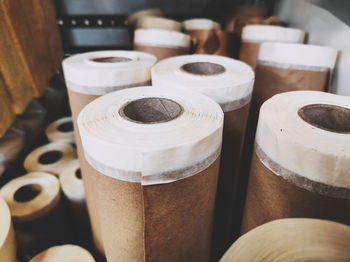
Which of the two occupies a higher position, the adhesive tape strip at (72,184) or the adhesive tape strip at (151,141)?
the adhesive tape strip at (151,141)

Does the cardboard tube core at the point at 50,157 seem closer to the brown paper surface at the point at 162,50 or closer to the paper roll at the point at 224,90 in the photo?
the brown paper surface at the point at 162,50

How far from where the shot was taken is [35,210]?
1438 mm

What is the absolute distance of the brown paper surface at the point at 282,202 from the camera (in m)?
0.78

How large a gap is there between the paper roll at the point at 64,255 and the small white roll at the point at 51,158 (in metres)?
0.67

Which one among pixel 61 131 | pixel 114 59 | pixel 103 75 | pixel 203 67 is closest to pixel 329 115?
pixel 203 67

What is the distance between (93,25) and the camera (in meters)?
2.61

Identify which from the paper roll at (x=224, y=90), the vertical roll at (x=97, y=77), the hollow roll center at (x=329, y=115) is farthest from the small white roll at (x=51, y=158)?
the hollow roll center at (x=329, y=115)

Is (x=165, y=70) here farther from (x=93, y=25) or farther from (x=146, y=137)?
(x=93, y=25)

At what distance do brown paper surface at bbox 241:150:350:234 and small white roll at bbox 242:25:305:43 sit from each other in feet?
3.67

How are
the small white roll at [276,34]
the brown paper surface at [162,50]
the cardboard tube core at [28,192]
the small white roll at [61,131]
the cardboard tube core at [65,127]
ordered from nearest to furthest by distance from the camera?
the cardboard tube core at [28,192]
the small white roll at [276,34]
the brown paper surface at [162,50]
the small white roll at [61,131]
the cardboard tube core at [65,127]

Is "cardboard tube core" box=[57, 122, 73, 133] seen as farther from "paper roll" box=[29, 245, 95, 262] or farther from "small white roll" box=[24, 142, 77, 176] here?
"paper roll" box=[29, 245, 95, 262]

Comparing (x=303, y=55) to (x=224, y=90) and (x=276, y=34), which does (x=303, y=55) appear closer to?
(x=276, y=34)

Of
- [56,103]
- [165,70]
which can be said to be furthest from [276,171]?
[56,103]

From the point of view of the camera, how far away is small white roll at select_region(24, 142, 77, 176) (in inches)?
73.0
